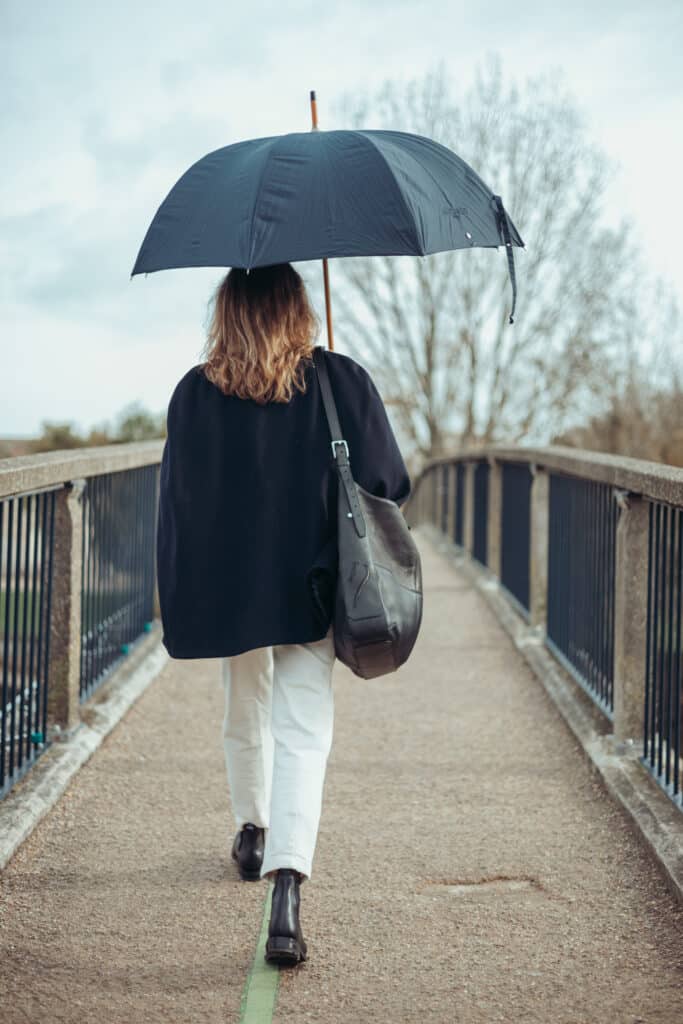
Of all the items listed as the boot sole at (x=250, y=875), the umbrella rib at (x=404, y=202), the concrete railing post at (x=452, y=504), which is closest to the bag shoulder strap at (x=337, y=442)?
the umbrella rib at (x=404, y=202)

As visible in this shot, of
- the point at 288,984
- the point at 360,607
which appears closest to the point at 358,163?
the point at 360,607

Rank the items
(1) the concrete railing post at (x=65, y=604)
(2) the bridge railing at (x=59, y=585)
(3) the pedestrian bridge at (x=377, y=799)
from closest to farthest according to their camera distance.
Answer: (3) the pedestrian bridge at (x=377, y=799) < (2) the bridge railing at (x=59, y=585) < (1) the concrete railing post at (x=65, y=604)

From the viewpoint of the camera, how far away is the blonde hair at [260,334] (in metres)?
3.58

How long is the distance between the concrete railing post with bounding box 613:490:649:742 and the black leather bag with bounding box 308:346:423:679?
5.85ft

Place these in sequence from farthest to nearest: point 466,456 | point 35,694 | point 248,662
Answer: point 466,456 < point 35,694 < point 248,662

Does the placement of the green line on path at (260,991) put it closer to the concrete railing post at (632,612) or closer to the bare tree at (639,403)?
the concrete railing post at (632,612)

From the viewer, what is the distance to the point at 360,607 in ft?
11.3

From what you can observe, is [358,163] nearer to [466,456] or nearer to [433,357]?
[466,456]

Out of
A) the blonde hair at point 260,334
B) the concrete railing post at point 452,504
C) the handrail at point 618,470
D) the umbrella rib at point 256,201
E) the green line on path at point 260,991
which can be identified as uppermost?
the umbrella rib at point 256,201

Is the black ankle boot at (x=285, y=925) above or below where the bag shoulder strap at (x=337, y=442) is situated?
below

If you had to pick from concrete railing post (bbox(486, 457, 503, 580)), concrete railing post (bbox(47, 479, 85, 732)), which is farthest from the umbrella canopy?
concrete railing post (bbox(486, 457, 503, 580))

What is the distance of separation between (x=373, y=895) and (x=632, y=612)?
174 cm

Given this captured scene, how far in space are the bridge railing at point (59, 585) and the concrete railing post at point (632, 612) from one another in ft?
7.15

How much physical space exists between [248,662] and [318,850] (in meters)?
0.86
